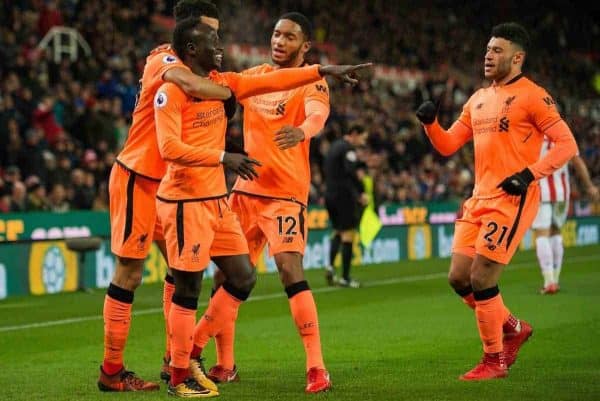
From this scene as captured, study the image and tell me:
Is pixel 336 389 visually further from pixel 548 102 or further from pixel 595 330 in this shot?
pixel 595 330

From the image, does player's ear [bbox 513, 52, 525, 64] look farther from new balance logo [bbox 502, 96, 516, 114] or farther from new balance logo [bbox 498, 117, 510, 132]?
new balance logo [bbox 498, 117, 510, 132]

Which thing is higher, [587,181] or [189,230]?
[189,230]

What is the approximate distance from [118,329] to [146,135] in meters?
1.21

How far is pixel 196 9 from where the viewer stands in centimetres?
700

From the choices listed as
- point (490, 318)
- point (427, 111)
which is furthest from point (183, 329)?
point (427, 111)

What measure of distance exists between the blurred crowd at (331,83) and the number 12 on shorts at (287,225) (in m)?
3.15

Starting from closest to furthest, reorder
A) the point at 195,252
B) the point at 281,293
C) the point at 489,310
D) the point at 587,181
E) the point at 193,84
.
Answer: the point at 193,84 < the point at 195,252 < the point at 489,310 < the point at 587,181 < the point at 281,293

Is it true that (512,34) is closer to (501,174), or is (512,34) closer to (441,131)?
(441,131)

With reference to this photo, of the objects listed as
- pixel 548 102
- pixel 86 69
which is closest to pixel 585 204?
pixel 86 69

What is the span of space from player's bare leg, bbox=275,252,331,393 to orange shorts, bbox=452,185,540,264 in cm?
119

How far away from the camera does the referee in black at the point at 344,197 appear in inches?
609

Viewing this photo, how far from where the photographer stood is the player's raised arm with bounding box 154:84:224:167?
6434 millimetres

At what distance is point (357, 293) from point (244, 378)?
22.8 ft

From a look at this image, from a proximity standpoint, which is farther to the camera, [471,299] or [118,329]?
[471,299]
